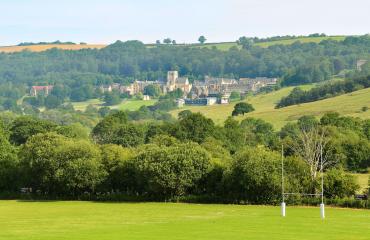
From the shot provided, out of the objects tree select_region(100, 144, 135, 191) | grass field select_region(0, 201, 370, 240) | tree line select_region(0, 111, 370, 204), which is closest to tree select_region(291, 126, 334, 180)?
tree line select_region(0, 111, 370, 204)

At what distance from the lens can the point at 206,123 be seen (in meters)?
130

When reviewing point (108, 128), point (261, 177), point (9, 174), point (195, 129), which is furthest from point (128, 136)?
point (261, 177)

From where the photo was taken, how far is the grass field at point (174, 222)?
46.5 meters

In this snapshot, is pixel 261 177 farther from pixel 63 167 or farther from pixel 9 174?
pixel 9 174

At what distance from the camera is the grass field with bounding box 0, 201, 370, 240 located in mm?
46469

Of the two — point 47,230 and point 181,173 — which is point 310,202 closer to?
point 181,173

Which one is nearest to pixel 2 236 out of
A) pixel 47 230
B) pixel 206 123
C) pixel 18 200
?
pixel 47 230

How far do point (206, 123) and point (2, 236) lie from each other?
84771 millimetres

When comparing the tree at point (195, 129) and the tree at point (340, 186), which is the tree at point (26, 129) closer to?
the tree at point (195, 129)

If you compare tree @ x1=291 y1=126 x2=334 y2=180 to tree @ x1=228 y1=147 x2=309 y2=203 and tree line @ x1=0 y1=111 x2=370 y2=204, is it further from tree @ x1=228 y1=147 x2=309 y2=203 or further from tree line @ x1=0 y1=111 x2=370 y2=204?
tree @ x1=228 y1=147 x2=309 y2=203

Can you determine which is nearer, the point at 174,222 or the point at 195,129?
the point at 174,222

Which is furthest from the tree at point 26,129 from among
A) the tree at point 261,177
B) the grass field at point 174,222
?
the tree at point 261,177

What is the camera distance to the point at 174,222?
5550 centimetres

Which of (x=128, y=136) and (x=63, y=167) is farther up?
(x=63, y=167)
